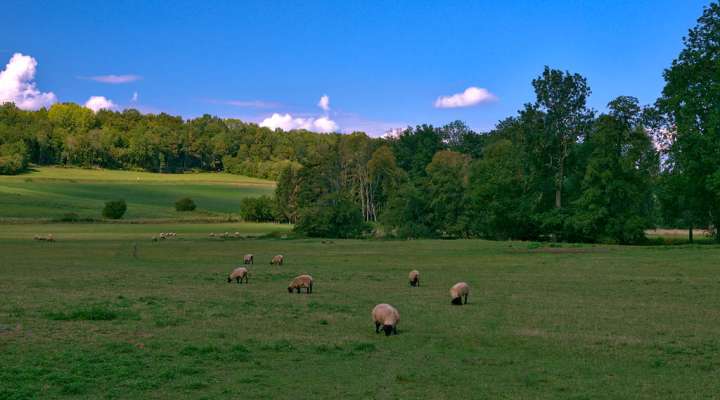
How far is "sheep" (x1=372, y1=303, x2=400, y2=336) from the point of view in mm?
18416

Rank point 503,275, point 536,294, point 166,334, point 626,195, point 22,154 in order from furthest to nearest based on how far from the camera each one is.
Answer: point 22,154, point 626,195, point 503,275, point 536,294, point 166,334

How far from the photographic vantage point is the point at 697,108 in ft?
184

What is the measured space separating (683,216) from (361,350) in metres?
67.6

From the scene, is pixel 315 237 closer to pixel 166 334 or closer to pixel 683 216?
pixel 683 216

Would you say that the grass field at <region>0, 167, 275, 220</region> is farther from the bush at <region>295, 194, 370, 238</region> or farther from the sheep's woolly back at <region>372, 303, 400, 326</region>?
the sheep's woolly back at <region>372, 303, 400, 326</region>

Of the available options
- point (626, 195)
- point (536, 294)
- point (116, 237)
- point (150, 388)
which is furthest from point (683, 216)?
point (150, 388)

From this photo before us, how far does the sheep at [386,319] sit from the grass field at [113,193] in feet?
322

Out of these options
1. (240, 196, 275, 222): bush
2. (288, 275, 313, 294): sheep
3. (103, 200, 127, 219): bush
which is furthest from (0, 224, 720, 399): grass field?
(240, 196, 275, 222): bush

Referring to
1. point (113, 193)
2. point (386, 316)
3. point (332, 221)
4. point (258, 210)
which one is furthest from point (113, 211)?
point (386, 316)

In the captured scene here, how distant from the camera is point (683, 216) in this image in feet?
245

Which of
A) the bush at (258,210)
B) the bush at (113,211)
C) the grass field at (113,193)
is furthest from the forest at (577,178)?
the grass field at (113,193)

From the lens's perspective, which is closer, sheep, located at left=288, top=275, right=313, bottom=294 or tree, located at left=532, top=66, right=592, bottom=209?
sheep, located at left=288, top=275, right=313, bottom=294

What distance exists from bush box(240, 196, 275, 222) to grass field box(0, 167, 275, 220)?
554 centimetres

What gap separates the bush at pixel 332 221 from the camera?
86.7 meters
